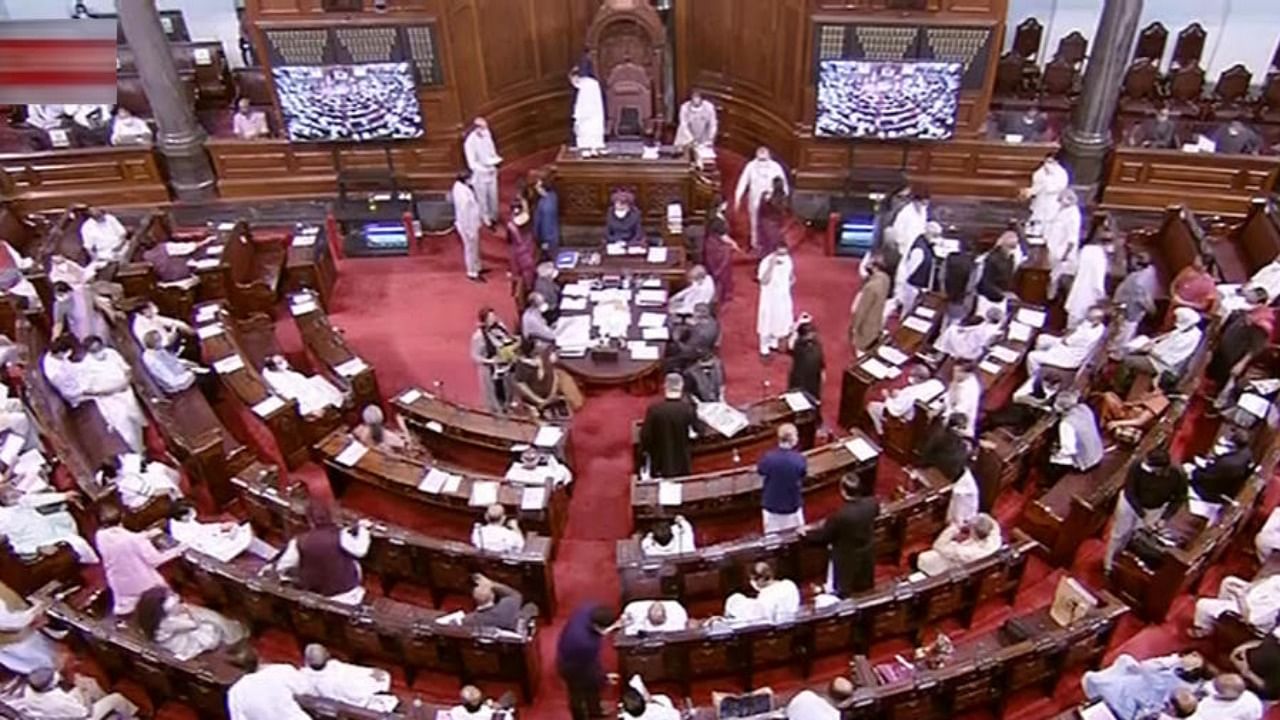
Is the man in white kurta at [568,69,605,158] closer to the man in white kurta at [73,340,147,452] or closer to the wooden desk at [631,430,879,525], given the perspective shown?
the wooden desk at [631,430,879,525]

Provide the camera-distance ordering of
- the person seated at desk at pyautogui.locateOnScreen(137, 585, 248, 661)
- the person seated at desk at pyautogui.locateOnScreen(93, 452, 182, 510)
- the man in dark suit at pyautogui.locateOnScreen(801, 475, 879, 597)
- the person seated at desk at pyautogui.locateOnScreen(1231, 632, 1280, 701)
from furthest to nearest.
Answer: the person seated at desk at pyautogui.locateOnScreen(93, 452, 182, 510), the man in dark suit at pyautogui.locateOnScreen(801, 475, 879, 597), the person seated at desk at pyautogui.locateOnScreen(137, 585, 248, 661), the person seated at desk at pyautogui.locateOnScreen(1231, 632, 1280, 701)

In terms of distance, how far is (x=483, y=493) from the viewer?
398 inches

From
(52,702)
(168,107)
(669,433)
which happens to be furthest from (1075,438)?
(168,107)

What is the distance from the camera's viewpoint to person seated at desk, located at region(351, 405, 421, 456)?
1051 cm

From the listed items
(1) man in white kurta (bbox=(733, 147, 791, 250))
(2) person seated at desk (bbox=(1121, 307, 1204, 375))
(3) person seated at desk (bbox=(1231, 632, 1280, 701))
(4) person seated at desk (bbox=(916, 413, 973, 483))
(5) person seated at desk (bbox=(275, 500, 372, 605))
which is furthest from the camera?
(1) man in white kurta (bbox=(733, 147, 791, 250))

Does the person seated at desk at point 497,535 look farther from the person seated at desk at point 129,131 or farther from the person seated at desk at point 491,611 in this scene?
the person seated at desk at point 129,131

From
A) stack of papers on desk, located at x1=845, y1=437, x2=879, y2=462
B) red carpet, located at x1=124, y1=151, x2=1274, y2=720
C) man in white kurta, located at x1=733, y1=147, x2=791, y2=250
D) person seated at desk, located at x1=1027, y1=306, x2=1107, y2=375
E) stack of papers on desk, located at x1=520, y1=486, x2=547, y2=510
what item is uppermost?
man in white kurta, located at x1=733, y1=147, x2=791, y2=250

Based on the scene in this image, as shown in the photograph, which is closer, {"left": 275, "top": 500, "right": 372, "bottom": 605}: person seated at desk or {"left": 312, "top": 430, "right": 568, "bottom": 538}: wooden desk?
{"left": 275, "top": 500, "right": 372, "bottom": 605}: person seated at desk

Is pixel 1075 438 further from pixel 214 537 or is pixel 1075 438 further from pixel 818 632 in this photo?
pixel 214 537

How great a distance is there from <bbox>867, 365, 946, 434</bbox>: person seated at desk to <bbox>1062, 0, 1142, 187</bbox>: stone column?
5.05 metres

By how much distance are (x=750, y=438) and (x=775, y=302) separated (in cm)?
212

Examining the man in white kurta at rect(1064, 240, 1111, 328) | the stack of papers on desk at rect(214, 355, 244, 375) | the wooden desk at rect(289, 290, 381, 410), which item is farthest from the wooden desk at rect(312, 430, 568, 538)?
the man in white kurta at rect(1064, 240, 1111, 328)

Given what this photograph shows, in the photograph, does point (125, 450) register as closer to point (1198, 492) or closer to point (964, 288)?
point (964, 288)

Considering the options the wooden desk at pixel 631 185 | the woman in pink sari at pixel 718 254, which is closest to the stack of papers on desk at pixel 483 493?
the woman in pink sari at pixel 718 254
